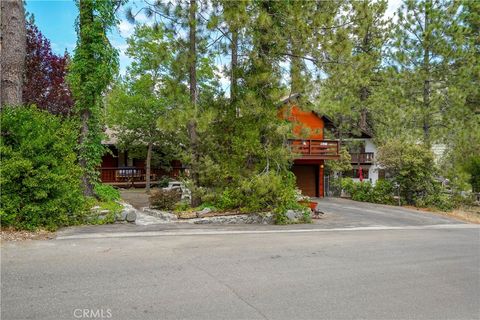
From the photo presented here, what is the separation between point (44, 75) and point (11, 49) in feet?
22.5

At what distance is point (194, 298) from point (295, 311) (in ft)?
4.19

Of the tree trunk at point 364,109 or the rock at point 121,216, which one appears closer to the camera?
the rock at point 121,216

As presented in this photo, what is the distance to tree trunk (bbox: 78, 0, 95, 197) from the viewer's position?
11.8 meters

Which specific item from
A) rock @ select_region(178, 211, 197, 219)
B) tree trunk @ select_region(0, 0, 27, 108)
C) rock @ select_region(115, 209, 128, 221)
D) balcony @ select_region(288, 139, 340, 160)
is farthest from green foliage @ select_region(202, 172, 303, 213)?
balcony @ select_region(288, 139, 340, 160)

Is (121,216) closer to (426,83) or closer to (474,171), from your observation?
(426,83)

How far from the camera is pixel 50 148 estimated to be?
8984mm

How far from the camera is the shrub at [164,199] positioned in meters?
13.2

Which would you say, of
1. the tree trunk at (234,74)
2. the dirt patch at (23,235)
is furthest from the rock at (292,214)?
the dirt patch at (23,235)

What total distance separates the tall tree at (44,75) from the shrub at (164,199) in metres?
6.18

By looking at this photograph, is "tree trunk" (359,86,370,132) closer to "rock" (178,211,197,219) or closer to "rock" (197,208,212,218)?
"rock" (197,208,212,218)

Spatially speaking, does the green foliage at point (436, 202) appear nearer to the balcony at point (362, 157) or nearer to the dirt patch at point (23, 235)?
the balcony at point (362, 157)

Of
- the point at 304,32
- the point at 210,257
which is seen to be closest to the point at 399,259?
the point at 210,257

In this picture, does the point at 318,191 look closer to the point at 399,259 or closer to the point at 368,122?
the point at 368,122

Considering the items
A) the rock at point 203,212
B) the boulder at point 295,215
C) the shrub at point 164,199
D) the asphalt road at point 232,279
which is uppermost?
the shrub at point 164,199
